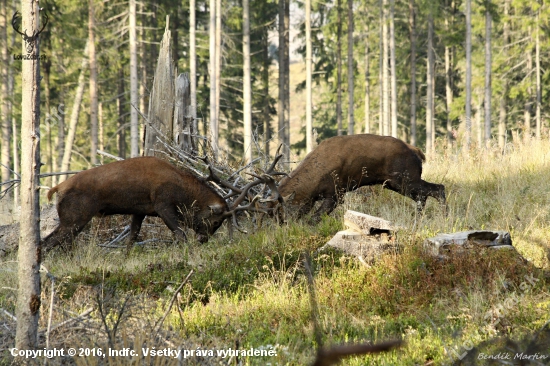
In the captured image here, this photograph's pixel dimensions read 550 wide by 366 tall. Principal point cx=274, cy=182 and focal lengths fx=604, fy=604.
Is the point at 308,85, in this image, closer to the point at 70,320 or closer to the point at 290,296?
the point at 290,296

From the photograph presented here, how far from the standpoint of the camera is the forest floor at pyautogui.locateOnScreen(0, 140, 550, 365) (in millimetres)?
4867

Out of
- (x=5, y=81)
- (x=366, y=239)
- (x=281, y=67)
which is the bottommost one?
(x=366, y=239)

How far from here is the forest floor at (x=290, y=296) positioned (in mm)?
4867

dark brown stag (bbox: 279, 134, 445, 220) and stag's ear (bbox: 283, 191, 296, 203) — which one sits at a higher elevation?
dark brown stag (bbox: 279, 134, 445, 220)

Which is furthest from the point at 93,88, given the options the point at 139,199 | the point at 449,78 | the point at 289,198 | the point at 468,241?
the point at 449,78

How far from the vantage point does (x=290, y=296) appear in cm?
636

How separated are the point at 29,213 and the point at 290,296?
2853mm

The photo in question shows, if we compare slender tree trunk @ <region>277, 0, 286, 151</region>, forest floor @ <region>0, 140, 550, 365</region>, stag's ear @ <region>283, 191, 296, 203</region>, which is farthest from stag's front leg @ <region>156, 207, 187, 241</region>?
slender tree trunk @ <region>277, 0, 286, 151</region>

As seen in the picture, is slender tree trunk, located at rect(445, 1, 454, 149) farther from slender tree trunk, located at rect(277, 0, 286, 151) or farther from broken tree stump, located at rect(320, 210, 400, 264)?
broken tree stump, located at rect(320, 210, 400, 264)

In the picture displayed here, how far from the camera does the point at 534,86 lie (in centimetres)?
3155

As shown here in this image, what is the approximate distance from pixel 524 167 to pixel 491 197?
1.89m

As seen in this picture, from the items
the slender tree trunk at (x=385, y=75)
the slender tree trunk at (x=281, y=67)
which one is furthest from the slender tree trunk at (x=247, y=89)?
the slender tree trunk at (x=385, y=75)

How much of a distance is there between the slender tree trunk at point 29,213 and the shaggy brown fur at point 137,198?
3.86 meters

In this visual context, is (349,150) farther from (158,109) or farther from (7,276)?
(7,276)
